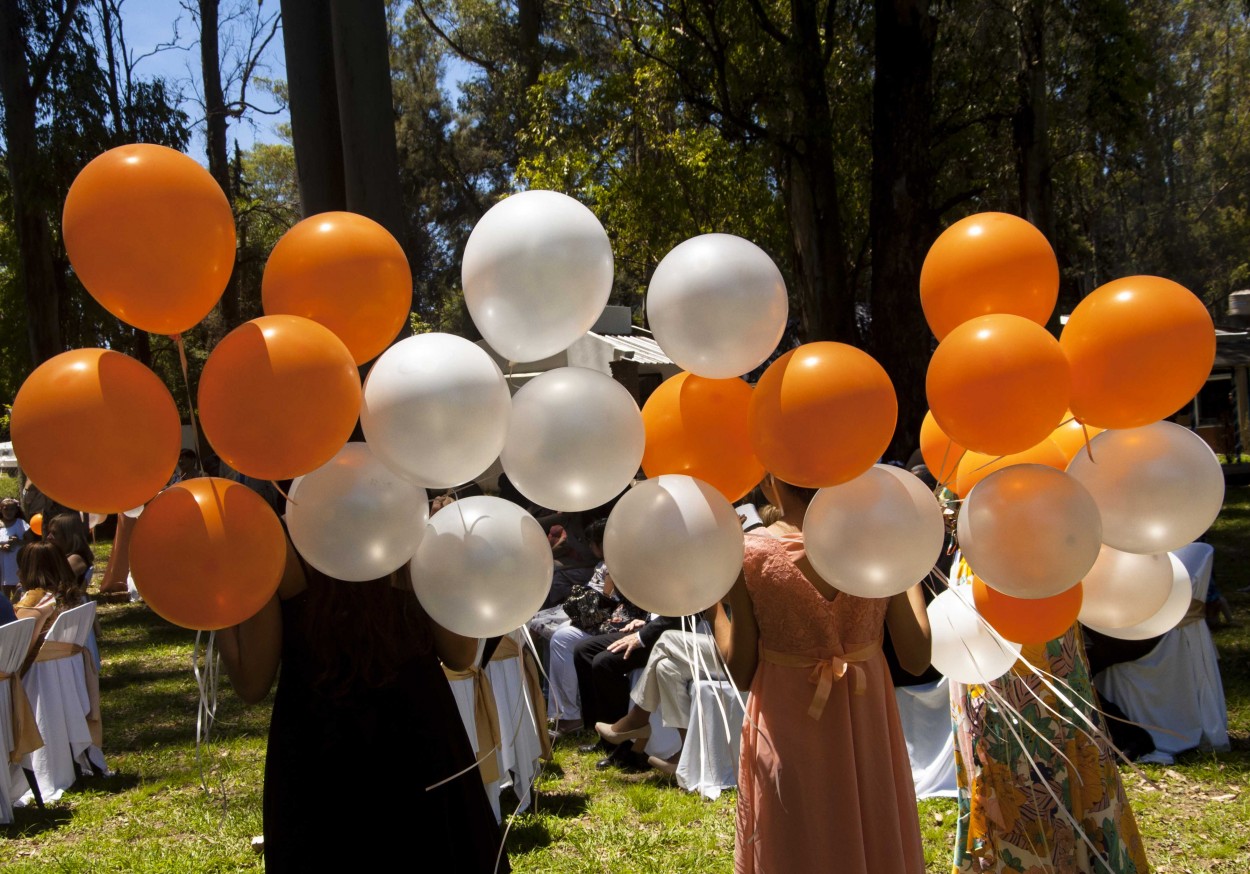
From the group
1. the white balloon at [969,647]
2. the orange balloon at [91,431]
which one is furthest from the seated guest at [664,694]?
the orange balloon at [91,431]

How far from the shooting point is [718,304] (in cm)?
223

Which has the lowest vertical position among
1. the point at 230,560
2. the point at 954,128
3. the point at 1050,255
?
the point at 230,560

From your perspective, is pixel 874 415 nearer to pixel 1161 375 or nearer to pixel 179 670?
pixel 1161 375

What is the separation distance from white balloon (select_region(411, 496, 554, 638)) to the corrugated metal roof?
877cm

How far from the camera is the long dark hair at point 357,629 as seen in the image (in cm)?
243

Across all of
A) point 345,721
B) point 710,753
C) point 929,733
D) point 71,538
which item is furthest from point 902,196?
point 71,538

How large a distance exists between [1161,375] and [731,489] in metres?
0.99

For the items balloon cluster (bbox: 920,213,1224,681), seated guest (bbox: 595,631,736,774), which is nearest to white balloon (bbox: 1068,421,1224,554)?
balloon cluster (bbox: 920,213,1224,681)

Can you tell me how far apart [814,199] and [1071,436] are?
853 centimetres

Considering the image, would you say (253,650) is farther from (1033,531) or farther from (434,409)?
(1033,531)

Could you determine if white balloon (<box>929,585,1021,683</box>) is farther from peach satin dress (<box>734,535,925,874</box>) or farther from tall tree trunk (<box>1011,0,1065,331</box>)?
tall tree trunk (<box>1011,0,1065,331</box>)

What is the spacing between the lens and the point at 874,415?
217cm

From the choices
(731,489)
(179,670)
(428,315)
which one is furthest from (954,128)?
(428,315)

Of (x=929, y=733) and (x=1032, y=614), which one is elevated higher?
(x=1032, y=614)
